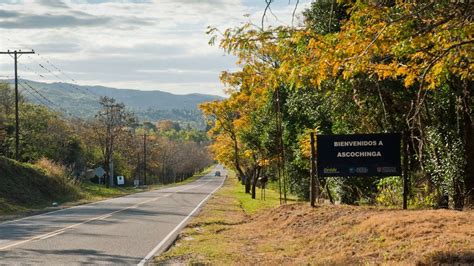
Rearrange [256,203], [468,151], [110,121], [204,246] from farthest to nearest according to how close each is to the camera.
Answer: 1. [110,121]
2. [256,203]
3. [468,151]
4. [204,246]

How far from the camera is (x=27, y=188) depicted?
35.7 meters

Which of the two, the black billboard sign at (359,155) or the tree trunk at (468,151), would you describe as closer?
the tree trunk at (468,151)

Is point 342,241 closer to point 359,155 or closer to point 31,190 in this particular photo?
point 359,155

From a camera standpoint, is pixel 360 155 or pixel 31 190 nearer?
pixel 360 155

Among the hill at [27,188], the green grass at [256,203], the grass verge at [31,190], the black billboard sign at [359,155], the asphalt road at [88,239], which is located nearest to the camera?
the asphalt road at [88,239]

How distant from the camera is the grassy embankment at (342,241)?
9656mm

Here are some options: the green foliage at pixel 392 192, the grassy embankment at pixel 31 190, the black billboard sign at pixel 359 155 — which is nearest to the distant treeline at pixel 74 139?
the grassy embankment at pixel 31 190

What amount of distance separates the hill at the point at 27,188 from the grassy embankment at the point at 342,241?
53.0ft

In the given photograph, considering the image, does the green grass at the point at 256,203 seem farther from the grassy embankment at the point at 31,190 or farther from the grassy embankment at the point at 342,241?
the grassy embankment at the point at 342,241

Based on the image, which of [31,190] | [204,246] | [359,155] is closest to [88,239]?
[204,246]

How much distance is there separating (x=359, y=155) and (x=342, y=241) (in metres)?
5.10

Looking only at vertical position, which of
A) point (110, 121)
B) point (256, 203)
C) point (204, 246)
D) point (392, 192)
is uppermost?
point (110, 121)

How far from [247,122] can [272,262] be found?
34967 millimetres

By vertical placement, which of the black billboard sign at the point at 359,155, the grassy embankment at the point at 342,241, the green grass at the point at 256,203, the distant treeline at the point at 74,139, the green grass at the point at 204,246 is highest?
the distant treeline at the point at 74,139
